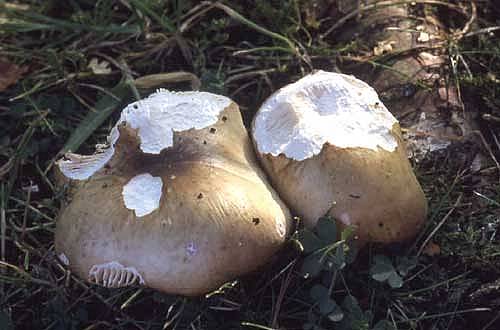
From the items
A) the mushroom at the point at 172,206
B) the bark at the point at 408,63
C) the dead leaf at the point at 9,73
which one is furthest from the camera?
the dead leaf at the point at 9,73

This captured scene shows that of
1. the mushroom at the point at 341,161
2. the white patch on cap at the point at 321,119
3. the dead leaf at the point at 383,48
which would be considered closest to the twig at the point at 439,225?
the mushroom at the point at 341,161

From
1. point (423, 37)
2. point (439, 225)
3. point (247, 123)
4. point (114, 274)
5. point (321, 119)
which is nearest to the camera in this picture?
point (114, 274)

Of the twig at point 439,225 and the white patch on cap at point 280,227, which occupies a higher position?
the white patch on cap at point 280,227

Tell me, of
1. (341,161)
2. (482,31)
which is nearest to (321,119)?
(341,161)

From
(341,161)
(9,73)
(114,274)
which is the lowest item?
(114,274)

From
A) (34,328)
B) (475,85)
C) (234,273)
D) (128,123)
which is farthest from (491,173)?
(34,328)

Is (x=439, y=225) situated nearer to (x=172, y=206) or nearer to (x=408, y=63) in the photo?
(x=408, y=63)

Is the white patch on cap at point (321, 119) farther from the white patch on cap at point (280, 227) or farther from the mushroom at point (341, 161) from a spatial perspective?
the white patch on cap at point (280, 227)
